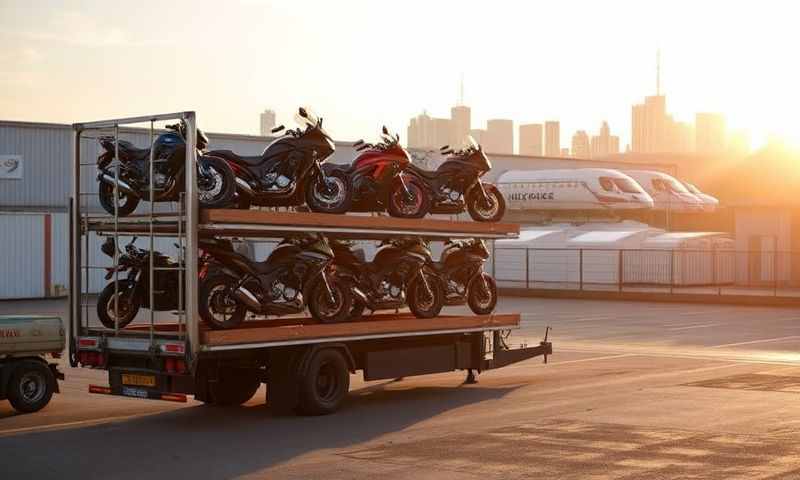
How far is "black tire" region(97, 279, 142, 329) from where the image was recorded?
1534cm

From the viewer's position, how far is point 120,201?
15406 mm

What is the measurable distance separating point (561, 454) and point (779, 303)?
104ft

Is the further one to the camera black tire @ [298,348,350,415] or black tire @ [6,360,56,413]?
black tire @ [6,360,56,413]

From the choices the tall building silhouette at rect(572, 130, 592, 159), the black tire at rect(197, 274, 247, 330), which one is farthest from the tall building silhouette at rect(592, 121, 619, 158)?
the black tire at rect(197, 274, 247, 330)

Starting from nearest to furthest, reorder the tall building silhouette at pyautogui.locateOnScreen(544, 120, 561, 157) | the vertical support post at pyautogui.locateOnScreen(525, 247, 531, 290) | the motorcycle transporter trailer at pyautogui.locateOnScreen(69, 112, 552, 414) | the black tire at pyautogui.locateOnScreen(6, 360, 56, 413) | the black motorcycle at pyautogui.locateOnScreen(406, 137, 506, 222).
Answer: the motorcycle transporter trailer at pyautogui.locateOnScreen(69, 112, 552, 414)
the black tire at pyautogui.locateOnScreen(6, 360, 56, 413)
the black motorcycle at pyautogui.locateOnScreen(406, 137, 506, 222)
the vertical support post at pyautogui.locateOnScreen(525, 247, 531, 290)
the tall building silhouette at pyautogui.locateOnScreen(544, 120, 561, 157)

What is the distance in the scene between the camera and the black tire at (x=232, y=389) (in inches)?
653

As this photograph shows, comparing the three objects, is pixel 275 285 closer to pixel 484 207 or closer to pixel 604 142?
pixel 484 207

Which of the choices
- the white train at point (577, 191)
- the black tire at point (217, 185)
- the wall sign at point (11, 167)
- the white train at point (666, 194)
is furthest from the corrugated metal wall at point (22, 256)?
the white train at point (666, 194)

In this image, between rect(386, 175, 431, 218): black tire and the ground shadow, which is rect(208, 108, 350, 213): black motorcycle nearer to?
rect(386, 175, 431, 218): black tire

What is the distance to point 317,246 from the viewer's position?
53.1ft

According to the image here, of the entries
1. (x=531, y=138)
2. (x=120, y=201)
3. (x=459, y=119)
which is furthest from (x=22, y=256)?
(x=531, y=138)

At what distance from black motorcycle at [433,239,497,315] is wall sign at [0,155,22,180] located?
3083 centimetres

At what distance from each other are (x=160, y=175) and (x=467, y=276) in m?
5.50

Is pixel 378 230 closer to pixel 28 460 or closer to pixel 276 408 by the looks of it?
pixel 276 408
